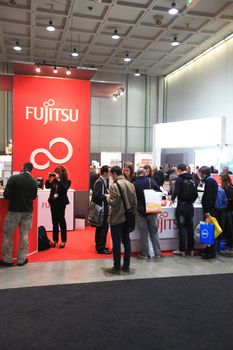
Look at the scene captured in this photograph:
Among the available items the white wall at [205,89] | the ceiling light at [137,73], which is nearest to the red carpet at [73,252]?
the white wall at [205,89]

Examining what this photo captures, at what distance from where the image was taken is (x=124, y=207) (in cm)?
442

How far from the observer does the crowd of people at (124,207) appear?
4492 millimetres

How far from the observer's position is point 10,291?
151 inches

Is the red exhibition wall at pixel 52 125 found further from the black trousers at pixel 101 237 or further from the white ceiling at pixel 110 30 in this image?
the white ceiling at pixel 110 30

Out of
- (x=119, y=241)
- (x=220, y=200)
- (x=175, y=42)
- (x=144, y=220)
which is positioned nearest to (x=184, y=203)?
(x=220, y=200)

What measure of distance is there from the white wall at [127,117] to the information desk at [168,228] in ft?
39.0

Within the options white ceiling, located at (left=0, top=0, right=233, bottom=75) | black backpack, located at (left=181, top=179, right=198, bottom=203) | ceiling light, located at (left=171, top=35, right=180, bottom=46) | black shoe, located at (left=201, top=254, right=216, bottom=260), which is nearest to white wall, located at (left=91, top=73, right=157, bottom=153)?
white ceiling, located at (left=0, top=0, right=233, bottom=75)

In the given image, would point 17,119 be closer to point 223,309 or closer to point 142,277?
point 142,277

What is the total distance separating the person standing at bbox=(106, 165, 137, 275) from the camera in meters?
4.40

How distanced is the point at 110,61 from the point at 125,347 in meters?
13.9

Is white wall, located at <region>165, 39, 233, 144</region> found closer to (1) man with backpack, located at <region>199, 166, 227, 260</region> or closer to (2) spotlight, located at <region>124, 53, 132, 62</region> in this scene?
(2) spotlight, located at <region>124, 53, 132, 62</region>

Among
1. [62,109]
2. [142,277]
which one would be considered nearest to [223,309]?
[142,277]

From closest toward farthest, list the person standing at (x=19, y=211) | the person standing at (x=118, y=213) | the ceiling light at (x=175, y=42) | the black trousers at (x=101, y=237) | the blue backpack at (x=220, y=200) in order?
the person standing at (x=118, y=213), the person standing at (x=19, y=211), the blue backpack at (x=220, y=200), the black trousers at (x=101, y=237), the ceiling light at (x=175, y=42)

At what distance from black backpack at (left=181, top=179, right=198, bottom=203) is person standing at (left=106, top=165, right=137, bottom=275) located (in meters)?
1.05
